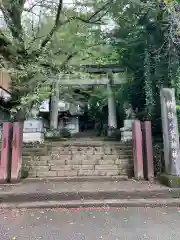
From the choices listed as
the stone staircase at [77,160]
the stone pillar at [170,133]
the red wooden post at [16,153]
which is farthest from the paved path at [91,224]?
the stone staircase at [77,160]

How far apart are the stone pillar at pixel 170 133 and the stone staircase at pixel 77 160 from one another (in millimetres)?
1552

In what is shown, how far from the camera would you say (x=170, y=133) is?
6387 mm

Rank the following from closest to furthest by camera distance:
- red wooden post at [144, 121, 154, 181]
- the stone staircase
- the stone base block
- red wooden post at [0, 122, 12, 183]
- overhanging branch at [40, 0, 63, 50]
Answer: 1. the stone base block
2. red wooden post at [0, 122, 12, 183]
3. red wooden post at [144, 121, 154, 181]
4. the stone staircase
5. overhanging branch at [40, 0, 63, 50]

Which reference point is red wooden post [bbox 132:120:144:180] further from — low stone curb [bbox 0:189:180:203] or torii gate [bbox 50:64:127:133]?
torii gate [bbox 50:64:127:133]

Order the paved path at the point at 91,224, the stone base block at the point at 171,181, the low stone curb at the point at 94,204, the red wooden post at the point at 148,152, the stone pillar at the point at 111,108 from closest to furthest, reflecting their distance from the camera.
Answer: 1. the paved path at the point at 91,224
2. the low stone curb at the point at 94,204
3. the stone base block at the point at 171,181
4. the red wooden post at the point at 148,152
5. the stone pillar at the point at 111,108

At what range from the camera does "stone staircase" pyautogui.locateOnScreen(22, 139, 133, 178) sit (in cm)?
748

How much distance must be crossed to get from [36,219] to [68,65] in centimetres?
578

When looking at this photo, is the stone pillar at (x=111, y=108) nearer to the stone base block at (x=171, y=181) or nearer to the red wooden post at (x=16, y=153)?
the red wooden post at (x=16, y=153)

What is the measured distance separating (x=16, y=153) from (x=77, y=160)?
2.11 meters

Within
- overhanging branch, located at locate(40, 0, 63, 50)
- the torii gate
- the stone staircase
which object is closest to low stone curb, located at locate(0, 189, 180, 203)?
the stone staircase

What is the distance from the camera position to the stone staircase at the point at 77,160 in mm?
7477

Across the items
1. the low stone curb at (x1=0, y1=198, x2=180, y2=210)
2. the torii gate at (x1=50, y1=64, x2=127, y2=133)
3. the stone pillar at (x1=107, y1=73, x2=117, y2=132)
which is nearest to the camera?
the low stone curb at (x1=0, y1=198, x2=180, y2=210)

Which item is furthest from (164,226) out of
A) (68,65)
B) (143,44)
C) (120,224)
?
(68,65)

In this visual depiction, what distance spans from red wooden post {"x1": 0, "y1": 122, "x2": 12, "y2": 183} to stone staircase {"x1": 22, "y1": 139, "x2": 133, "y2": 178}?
77cm
